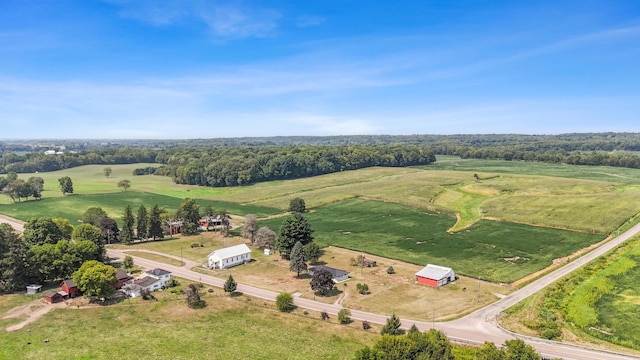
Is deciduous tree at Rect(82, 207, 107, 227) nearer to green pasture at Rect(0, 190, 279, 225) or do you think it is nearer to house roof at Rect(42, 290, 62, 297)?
green pasture at Rect(0, 190, 279, 225)

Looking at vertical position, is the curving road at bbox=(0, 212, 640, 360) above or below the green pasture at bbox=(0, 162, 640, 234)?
below

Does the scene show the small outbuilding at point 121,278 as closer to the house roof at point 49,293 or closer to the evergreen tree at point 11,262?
the house roof at point 49,293

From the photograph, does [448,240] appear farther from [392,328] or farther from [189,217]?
[189,217]

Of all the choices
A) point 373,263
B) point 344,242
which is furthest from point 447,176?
point 373,263

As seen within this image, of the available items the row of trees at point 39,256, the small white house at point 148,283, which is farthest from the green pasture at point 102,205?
the small white house at point 148,283

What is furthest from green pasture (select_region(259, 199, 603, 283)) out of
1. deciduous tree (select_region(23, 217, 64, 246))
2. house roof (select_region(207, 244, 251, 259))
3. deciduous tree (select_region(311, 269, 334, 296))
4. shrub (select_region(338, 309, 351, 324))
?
deciduous tree (select_region(23, 217, 64, 246))

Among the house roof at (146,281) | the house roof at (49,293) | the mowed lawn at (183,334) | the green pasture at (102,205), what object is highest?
the green pasture at (102,205)

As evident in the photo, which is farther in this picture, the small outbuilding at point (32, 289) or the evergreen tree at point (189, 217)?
the evergreen tree at point (189, 217)
